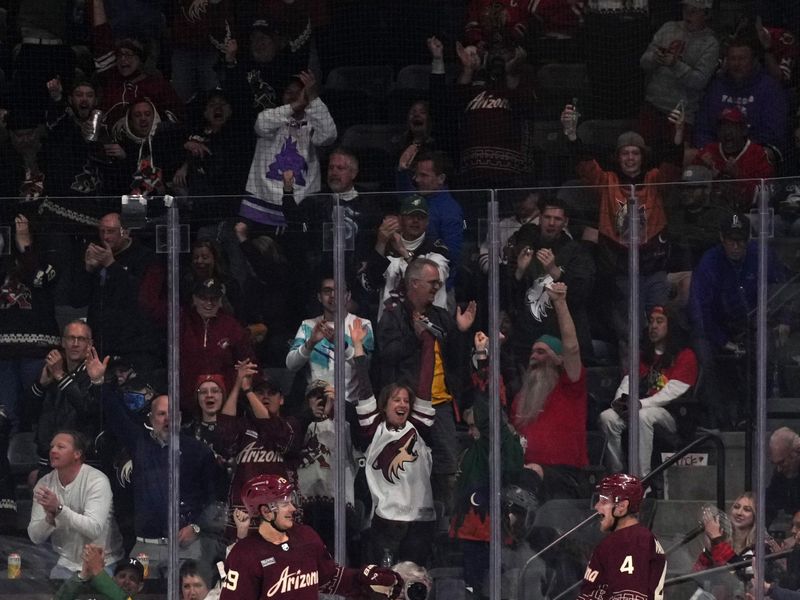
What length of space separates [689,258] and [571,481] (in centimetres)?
106

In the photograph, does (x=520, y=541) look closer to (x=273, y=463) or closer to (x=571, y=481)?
(x=571, y=481)

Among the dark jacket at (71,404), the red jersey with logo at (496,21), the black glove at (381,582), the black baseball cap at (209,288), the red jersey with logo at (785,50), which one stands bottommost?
the black glove at (381,582)

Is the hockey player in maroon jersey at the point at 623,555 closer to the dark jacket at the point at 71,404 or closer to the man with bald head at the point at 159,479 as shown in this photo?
the man with bald head at the point at 159,479

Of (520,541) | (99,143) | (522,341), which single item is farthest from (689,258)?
(99,143)

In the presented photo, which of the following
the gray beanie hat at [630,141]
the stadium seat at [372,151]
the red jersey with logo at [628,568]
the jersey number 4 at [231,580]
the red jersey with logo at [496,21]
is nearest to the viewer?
the jersey number 4 at [231,580]

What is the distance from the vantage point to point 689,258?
6.90 m

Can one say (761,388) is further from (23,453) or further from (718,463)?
(23,453)

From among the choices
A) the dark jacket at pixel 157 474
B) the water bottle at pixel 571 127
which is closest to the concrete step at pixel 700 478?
the dark jacket at pixel 157 474

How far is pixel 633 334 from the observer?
6.89 m

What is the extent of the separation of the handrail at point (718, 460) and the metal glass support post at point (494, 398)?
623 millimetres

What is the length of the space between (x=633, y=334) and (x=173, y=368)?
1.95 meters

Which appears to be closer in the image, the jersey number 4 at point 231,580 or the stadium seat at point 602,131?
the jersey number 4 at point 231,580

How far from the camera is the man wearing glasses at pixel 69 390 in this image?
7.00 m

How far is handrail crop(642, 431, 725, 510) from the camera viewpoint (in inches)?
269
